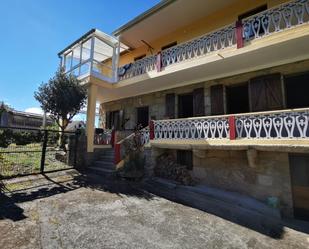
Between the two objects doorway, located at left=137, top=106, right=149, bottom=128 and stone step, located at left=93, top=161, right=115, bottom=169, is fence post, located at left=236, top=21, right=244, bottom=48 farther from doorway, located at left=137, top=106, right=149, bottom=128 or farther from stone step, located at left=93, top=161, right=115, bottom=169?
stone step, located at left=93, top=161, right=115, bottom=169

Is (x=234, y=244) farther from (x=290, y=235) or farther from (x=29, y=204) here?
(x=29, y=204)

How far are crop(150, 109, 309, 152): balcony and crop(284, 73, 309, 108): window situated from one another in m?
1.90

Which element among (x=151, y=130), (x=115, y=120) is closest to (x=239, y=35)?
(x=151, y=130)

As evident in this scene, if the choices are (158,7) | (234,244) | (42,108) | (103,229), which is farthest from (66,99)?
(234,244)

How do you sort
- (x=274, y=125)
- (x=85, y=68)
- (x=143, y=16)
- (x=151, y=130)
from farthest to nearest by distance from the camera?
(x=85, y=68) → (x=143, y=16) → (x=151, y=130) → (x=274, y=125)

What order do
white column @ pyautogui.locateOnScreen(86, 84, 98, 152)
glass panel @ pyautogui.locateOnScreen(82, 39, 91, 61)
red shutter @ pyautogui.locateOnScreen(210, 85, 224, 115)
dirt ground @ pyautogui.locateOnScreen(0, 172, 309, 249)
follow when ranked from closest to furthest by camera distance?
dirt ground @ pyautogui.locateOnScreen(0, 172, 309, 249), red shutter @ pyautogui.locateOnScreen(210, 85, 224, 115), white column @ pyautogui.locateOnScreen(86, 84, 98, 152), glass panel @ pyautogui.locateOnScreen(82, 39, 91, 61)

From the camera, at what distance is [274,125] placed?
6.42 m

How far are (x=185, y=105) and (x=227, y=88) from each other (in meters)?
2.41

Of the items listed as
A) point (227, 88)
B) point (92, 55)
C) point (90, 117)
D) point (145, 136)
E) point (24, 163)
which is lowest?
point (24, 163)

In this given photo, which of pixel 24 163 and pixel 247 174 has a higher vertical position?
pixel 24 163

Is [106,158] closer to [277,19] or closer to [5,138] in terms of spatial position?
[5,138]

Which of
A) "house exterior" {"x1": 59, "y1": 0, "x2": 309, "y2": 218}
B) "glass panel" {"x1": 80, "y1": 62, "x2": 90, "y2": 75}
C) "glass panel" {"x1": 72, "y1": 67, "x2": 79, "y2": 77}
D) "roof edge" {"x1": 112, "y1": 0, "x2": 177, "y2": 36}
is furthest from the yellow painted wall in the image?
"glass panel" {"x1": 72, "y1": 67, "x2": 79, "y2": 77}

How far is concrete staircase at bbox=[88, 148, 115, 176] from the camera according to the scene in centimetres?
978

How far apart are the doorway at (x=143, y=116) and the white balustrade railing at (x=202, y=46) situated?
3701 millimetres
